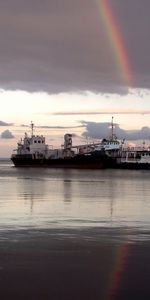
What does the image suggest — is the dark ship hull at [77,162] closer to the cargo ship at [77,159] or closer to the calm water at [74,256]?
the cargo ship at [77,159]

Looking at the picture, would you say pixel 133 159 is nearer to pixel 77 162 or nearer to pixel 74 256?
pixel 77 162

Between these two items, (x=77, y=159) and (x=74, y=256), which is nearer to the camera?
(x=74, y=256)

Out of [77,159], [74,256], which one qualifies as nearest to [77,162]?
[77,159]

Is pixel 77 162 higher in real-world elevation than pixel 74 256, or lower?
lower

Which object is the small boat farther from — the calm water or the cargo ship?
the calm water

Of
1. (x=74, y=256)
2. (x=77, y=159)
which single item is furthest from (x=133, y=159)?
(x=74, y=256)

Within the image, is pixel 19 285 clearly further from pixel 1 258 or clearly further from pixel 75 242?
pixel 75 242

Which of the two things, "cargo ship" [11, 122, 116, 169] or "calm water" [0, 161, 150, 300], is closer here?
"calm water" [0, 161, 150, 300]

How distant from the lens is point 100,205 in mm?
34312

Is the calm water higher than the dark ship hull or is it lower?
higher

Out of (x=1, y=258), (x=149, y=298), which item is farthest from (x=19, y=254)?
(x=149, y=298)

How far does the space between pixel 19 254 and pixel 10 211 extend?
13010 mm

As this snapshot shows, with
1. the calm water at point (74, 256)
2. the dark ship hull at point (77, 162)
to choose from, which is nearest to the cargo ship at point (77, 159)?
the dark ship hull at point (77, 162)

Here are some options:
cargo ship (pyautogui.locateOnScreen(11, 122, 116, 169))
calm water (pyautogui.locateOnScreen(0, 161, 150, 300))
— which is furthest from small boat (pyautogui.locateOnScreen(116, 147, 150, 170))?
calm water (pyautogui.locateOnScreen(0, 161, 150, 300))
